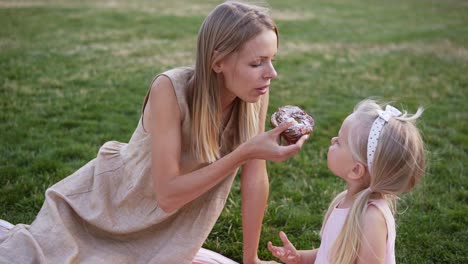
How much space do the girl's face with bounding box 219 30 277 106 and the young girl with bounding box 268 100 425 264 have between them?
1.63 ft

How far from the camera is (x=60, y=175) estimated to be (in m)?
4.31

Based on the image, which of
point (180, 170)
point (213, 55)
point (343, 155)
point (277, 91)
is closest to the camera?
point (343, 155)

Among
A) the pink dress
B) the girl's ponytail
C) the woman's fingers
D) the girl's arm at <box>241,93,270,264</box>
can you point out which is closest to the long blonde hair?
the girl's arm at <box>241,93,270,264</box>

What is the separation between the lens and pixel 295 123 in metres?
2.75

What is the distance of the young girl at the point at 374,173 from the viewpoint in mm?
2373

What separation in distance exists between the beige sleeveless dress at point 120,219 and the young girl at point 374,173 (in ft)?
2.67

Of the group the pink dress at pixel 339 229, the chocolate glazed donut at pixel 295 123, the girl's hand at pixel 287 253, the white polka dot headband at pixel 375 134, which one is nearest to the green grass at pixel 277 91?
the girl's hand at pixel 287 253

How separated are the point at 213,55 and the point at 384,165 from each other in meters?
1.02

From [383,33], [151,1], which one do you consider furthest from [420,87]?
[151,1]

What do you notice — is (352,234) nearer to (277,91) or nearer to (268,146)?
(268,146)

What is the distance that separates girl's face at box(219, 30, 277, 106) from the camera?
2678 millimetres

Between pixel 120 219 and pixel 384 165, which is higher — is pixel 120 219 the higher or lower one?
the lower one

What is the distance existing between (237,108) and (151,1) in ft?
45.5

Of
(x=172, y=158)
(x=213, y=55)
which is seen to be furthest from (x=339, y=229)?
(x=213, y=55)
